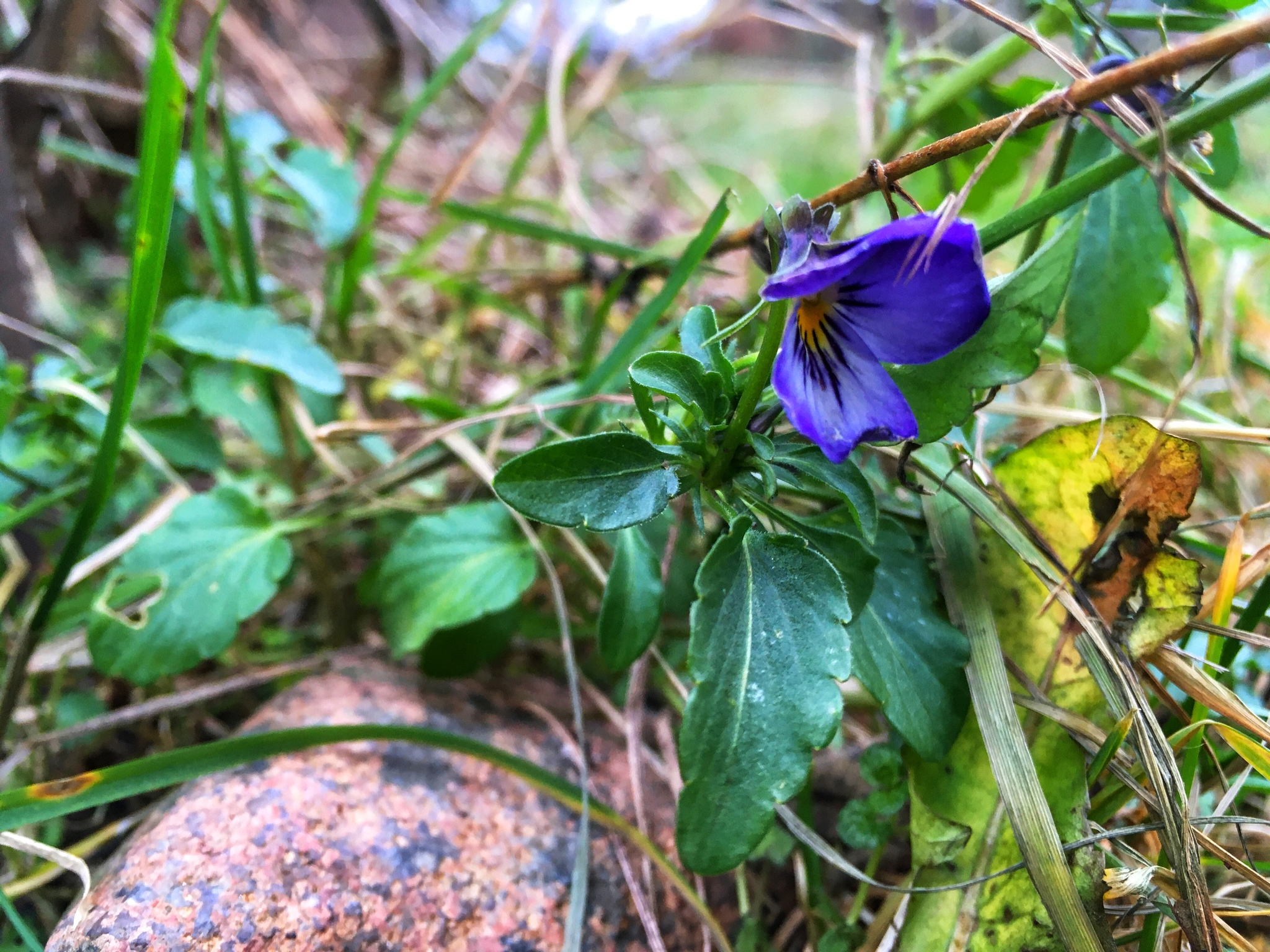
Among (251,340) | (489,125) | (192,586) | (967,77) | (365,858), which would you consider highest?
(967,77)

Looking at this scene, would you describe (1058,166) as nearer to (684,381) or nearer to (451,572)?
(684,381)

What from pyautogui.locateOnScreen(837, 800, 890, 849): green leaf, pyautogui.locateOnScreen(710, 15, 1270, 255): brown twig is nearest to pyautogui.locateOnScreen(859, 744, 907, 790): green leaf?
pyautogui.locateOnScreen(837, 800, 890, 849): green leaf

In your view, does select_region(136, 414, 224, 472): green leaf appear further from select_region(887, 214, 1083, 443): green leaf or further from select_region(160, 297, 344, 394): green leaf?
select_region(887, 214, 1083, 443): green leaf

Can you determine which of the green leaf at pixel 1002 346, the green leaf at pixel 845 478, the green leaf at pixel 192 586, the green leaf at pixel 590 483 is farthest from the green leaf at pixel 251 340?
the green leaf at pixel 1002 346

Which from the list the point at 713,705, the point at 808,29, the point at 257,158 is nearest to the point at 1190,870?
the point at 713,705

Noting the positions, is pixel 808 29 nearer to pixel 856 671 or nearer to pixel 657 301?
pixel 657 301

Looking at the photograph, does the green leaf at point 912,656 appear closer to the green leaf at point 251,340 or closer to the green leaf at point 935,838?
the green leaf at point 935,838

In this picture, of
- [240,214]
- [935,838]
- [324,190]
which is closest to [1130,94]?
[935,838]
